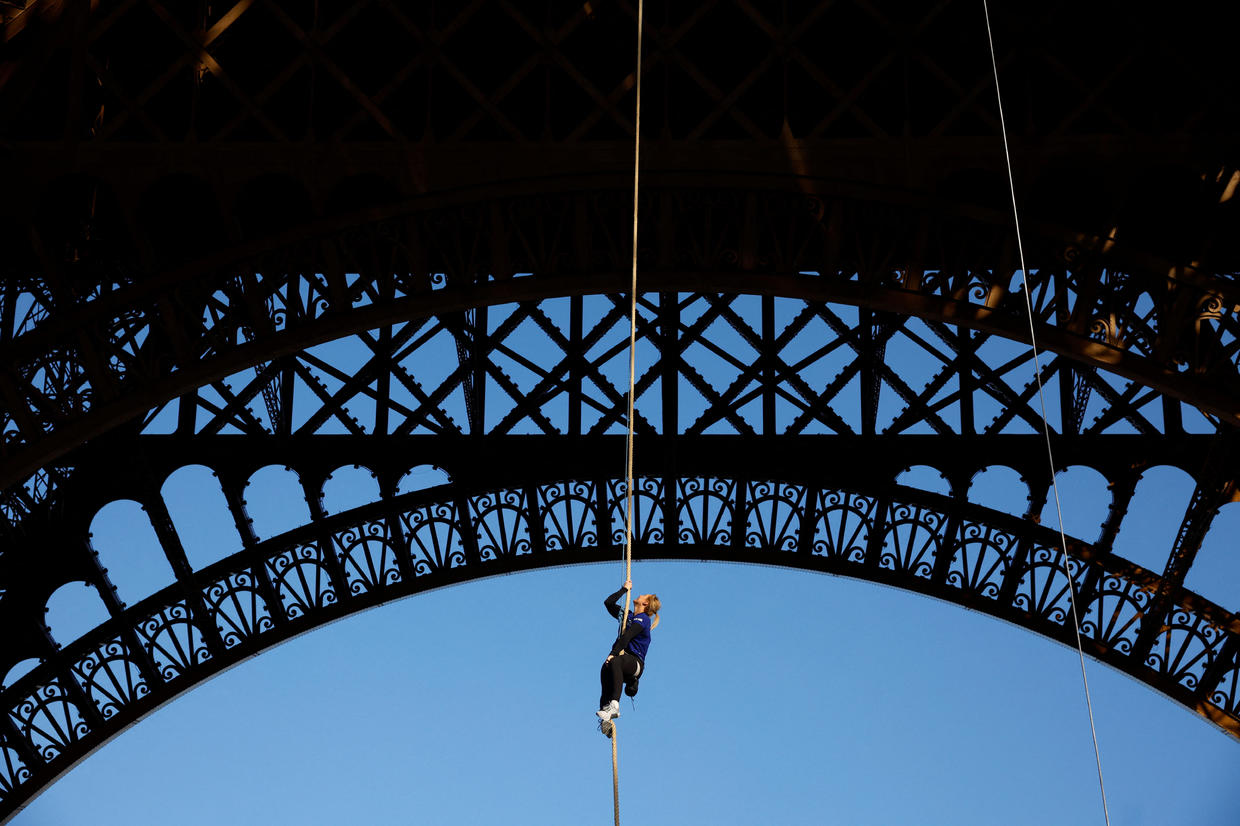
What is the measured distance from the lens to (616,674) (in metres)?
12.9

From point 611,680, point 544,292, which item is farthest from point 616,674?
point 544,292

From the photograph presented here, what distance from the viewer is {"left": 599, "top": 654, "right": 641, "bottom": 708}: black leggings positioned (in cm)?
1282

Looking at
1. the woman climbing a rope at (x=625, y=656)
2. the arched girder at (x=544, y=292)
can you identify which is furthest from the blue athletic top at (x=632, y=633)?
the arched girder at (x=544, y=292)

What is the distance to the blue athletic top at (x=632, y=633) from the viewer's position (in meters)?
13.0

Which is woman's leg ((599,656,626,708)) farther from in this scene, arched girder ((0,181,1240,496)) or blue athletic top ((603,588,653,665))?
arched girder ((0,181,1240,496))

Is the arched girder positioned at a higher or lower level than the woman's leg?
higher

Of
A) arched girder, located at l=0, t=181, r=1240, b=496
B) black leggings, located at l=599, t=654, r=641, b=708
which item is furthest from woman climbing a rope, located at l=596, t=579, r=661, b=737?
arched girder, located at l=0, t=181, r=1240, b=496

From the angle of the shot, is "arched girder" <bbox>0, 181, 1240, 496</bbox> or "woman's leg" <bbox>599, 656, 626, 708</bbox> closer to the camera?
"woman's leg" <bbox>599, 656, 626, 708</bbox>

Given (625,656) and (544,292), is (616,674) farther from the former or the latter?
(544,292)

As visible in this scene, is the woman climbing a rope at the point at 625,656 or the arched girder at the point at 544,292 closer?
the woman climbing a rope at the point at 625,656

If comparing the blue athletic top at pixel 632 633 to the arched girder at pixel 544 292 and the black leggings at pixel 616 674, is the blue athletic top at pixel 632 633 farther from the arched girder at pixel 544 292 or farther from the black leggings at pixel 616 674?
the arched girder at pixel 544 292

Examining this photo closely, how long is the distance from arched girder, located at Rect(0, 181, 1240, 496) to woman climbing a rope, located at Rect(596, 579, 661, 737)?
262 centimetres

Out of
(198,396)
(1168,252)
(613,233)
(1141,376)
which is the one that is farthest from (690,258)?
(198,396)

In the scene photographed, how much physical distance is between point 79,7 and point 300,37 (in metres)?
1.87
